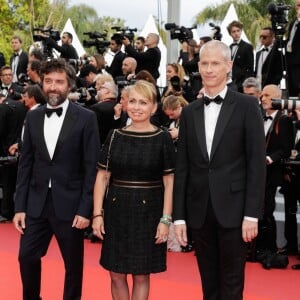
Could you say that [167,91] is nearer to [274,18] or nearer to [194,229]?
[274,18]

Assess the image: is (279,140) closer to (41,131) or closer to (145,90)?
→ (145,90)

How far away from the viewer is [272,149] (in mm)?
5645

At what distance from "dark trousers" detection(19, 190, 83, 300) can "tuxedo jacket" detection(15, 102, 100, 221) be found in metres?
0.06

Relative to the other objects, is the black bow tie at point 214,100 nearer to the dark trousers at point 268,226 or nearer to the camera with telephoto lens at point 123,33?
the dark trousers at point 268,226

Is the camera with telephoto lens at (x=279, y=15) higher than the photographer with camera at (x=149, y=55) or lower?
higher

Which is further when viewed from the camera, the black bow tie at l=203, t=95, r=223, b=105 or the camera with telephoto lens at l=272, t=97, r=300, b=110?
the camera with telephoto lens at l=272, t=97, r=300, b=110

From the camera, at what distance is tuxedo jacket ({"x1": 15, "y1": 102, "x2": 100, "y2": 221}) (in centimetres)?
389

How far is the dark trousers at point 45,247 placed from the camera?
391 centimetres

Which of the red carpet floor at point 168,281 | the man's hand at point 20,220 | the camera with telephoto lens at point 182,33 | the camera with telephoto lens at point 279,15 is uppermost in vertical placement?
the camera with telephoto lens at point 279,15

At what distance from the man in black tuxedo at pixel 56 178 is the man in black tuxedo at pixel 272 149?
7.18 feet

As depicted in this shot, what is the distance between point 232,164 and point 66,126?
117 centimetres

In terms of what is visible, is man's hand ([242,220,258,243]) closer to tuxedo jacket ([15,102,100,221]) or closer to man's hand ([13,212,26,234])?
tuxedo jacket ([15,102,100,221])

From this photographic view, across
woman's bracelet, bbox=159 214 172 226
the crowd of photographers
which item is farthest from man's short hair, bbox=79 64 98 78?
woman's bracelet, bbox=159 214 172 226

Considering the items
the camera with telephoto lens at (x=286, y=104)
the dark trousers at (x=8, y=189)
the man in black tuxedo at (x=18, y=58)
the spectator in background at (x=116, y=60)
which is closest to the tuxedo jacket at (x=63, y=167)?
the camera with telephoto lens at (x=286, y=104)
